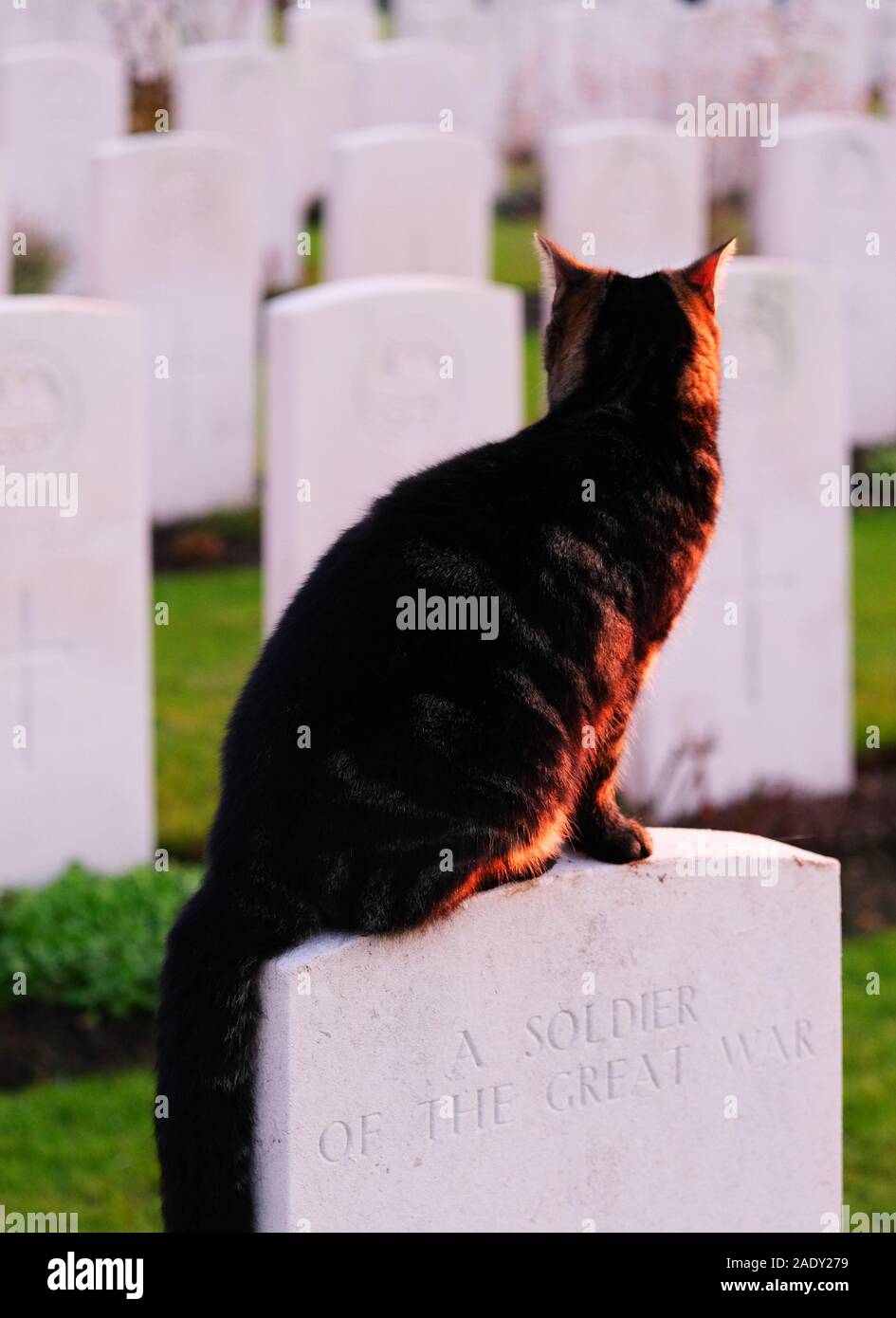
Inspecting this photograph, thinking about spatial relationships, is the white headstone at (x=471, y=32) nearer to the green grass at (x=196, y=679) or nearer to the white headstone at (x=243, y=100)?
the white headstone at (x=243, y=100)

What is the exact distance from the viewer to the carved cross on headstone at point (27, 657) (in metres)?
5.29

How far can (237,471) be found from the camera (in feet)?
29.3

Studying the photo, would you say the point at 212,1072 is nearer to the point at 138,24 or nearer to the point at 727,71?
the point at 138,24

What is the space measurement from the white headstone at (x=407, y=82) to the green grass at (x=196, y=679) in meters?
5.50

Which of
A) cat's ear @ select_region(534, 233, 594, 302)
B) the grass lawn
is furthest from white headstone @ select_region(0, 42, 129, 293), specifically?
cat's ear @ select_region(534, 233, 594, 302)

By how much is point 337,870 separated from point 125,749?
3.24 metres

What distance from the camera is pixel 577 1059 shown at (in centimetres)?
261

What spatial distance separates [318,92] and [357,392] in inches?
382

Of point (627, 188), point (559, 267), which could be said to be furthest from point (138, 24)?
point (559, 267)

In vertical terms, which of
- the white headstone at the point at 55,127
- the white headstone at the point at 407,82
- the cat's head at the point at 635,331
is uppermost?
the white headstone at the point at 407,82

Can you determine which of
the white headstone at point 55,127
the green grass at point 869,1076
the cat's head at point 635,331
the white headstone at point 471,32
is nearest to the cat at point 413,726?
the cat's head at point 635,331
